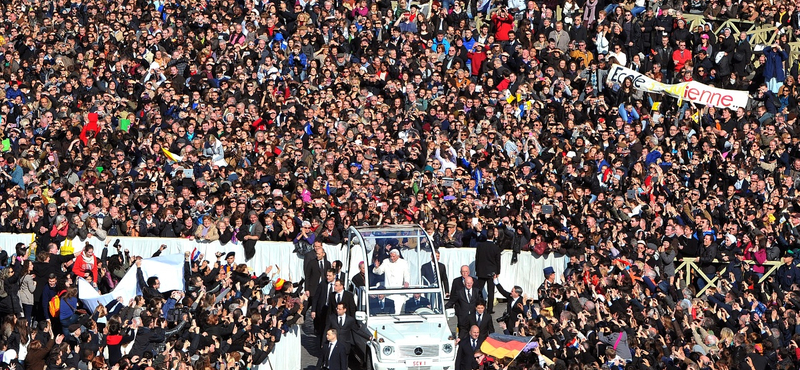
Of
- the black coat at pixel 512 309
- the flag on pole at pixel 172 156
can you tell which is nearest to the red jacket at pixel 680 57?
the black coat at pixel 512 309

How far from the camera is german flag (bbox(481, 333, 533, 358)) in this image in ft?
75.5

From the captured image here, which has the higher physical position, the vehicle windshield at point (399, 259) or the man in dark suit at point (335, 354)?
the vehicle windshield at point (399, 259)

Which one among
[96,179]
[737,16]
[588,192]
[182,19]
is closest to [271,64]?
[182,19]

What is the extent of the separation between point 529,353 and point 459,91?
11.6 metres

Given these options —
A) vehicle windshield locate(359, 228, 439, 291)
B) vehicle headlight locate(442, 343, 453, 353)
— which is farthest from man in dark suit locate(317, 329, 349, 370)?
vehicle headlight locate(442, 343, 453, 353)

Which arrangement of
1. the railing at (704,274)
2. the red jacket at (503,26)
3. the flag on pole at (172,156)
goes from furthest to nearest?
the red jacket at (503,26) < the flag on pole at (172,156) < the railing at (704,274)

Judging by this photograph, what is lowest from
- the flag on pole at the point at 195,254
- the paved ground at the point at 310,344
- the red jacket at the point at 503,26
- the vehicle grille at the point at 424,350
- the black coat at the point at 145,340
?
the paved ground at the point at 310,344

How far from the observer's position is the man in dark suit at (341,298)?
24266 mm

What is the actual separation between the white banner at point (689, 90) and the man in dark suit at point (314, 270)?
1107cm

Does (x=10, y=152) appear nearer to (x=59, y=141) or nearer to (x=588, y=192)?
(x=59, y=141)

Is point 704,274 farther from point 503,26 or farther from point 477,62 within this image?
point 503,26

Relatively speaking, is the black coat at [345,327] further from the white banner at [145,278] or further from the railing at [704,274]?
the railing at [704,274]

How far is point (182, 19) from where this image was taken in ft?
119

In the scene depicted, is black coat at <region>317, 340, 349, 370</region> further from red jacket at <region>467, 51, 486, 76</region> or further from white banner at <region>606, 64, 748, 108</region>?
white banner at <region>606, 64, 748, 108</region>
